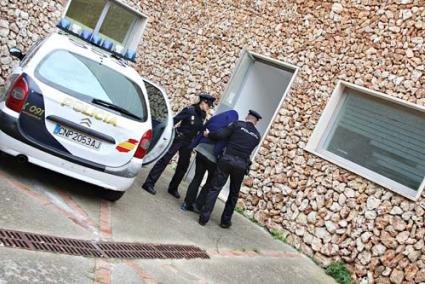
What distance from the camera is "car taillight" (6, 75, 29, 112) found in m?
4.90

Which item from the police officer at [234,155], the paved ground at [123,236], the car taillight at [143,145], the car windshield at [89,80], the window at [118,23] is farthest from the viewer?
the window at [118,23]

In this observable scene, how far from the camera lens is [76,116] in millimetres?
5031

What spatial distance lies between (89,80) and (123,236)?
5.97 ft

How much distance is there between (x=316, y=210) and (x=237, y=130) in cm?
200

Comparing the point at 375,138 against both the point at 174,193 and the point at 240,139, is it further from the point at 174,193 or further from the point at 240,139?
the point at 174,193

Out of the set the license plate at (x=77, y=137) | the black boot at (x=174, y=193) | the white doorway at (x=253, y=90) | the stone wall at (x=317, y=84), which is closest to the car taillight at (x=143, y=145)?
the license plate at (x=77, y=137)

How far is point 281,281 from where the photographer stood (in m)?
5.81

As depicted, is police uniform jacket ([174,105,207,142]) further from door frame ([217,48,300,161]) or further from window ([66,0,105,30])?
window ([66,0,105,30])

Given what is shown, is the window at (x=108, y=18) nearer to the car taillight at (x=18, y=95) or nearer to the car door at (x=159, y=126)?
the car door at (x=159, y=126)

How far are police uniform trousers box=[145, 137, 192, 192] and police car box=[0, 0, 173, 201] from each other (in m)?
1.46

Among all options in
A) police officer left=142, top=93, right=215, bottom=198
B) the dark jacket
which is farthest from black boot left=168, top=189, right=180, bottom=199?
the dark jacket

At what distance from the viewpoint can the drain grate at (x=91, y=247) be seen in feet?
12.9

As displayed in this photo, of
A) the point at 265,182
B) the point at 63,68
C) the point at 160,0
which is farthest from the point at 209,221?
the point at 160,0

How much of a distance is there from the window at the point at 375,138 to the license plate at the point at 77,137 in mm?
3940
